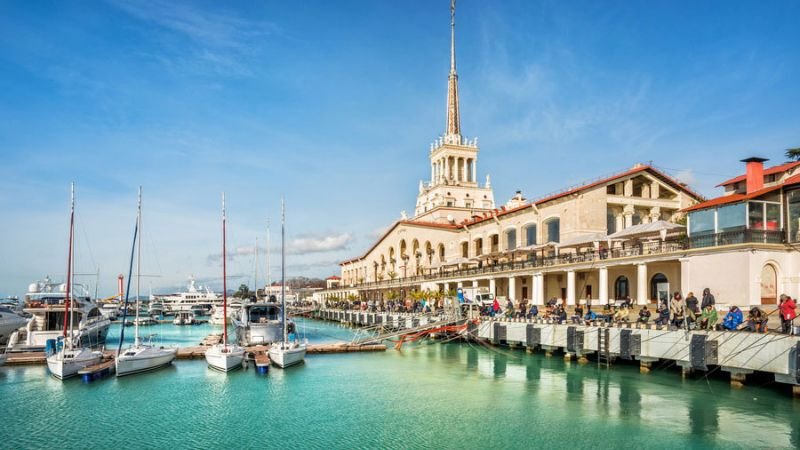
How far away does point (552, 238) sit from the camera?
56.1 meters

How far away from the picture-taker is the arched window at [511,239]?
205 ft

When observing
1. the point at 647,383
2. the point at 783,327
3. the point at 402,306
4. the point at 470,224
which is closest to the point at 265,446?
the point at 647,383

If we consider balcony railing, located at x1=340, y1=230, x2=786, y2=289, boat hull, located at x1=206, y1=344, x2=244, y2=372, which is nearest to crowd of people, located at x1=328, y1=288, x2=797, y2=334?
balcony railing, located at x1=340, y1=230, x2=786, y2=289

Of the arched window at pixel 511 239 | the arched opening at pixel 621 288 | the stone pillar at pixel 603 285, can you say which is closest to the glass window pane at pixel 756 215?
the stone pillar at pixel 603 285

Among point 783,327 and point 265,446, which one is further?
point 783,327

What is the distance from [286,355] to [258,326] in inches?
406

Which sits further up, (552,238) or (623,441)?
(552,238)

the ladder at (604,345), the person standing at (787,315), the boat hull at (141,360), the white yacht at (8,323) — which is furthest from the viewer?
the white yacht at (8,323)

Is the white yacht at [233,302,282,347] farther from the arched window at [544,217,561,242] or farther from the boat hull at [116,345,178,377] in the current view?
the arched window at [544,217,561,242]

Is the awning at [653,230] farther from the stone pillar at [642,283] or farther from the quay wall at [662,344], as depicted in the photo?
the quay wall at [662,344]

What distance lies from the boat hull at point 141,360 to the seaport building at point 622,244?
28.8 m

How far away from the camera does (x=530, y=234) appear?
5997 cm

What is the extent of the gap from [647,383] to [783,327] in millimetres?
6698

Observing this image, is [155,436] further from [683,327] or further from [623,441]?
[683,327]
